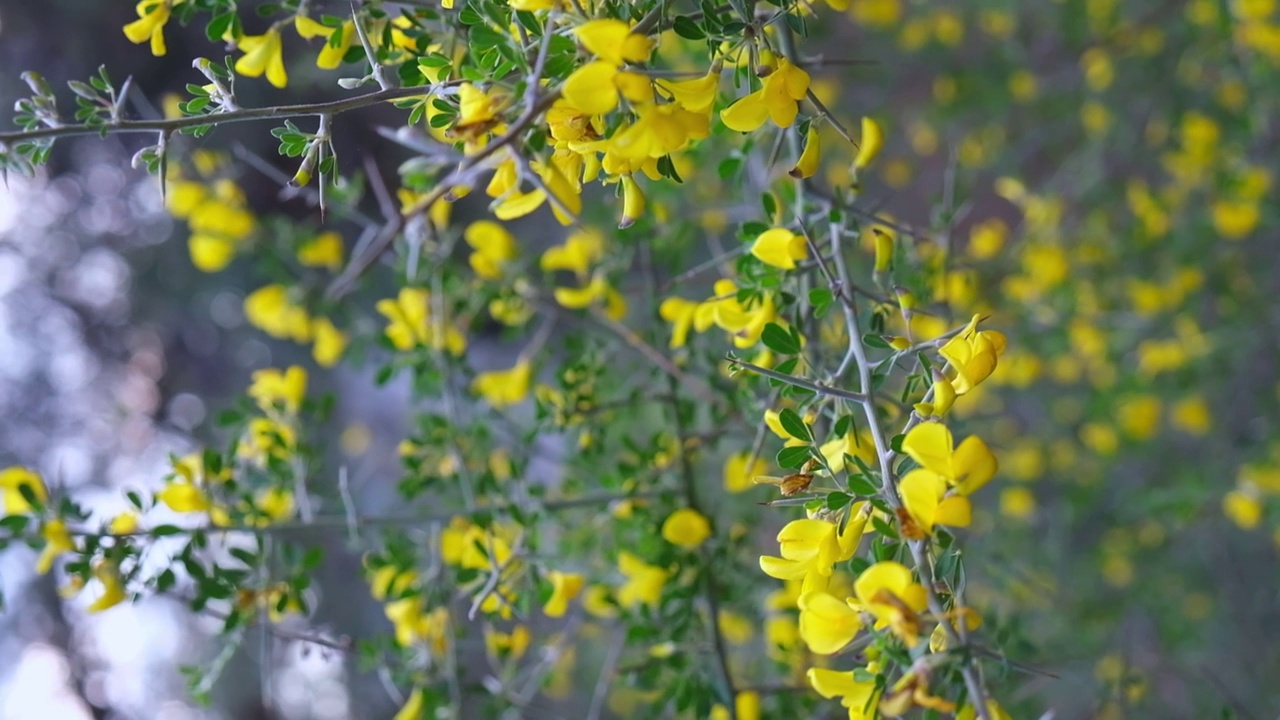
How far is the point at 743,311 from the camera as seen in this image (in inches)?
26.5

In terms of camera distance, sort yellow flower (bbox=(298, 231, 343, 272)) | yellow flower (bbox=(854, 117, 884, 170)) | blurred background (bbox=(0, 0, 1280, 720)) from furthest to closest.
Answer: blurred background (bbox=(0, 0, 1280, 720)) → yellow flower (bbox=(298, 231, 343, 272)) → yellow flower (bbox=(854, 117, 884, 170))

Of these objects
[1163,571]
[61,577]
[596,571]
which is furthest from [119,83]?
[1163,571]

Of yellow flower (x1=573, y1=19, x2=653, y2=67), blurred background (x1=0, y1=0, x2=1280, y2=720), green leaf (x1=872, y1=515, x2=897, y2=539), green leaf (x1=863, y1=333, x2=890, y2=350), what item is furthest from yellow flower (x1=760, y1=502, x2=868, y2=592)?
blurred background (x1=0, y1=0, x2=1280, y2=720)

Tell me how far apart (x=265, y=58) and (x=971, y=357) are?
0.47 meters

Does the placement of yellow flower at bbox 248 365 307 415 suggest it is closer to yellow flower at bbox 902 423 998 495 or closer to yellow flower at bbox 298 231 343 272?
yellow flower at bbox 298 231 343 272

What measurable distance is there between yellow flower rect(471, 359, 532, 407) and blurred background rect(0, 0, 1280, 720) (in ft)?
2.06

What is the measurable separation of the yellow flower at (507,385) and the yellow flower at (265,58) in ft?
1.52

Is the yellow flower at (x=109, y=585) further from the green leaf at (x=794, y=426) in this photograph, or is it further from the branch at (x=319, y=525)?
the green leaf at (x=794, y=426)

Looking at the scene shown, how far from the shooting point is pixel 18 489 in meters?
0.79

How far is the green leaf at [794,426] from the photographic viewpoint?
541 mm

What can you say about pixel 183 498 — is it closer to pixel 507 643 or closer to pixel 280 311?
pixel 507 643

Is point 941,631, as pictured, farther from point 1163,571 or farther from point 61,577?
point 61,577

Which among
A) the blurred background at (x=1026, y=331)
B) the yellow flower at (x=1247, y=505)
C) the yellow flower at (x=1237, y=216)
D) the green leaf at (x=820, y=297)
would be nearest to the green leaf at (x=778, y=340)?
the green leaf at (x=820, y=297)

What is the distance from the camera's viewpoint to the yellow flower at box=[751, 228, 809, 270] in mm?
614
